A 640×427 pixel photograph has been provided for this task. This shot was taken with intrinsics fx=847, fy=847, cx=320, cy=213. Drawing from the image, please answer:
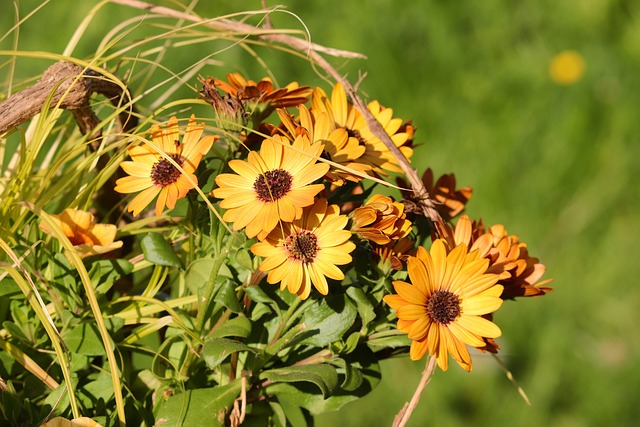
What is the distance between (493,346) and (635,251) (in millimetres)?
1468

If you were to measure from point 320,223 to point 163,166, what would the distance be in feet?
0.49

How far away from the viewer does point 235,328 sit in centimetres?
71

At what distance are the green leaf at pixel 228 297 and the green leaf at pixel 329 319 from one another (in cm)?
6

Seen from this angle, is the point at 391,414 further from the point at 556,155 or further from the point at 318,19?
the point at 318,19

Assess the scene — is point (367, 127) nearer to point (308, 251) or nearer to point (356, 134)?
point (356, 134)

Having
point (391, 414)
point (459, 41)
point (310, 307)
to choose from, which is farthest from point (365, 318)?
point (459, 41)

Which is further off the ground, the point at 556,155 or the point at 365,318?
the point at 556,155

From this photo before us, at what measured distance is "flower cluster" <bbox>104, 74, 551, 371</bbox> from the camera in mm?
674

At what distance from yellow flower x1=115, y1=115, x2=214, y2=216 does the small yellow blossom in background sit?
1.65m

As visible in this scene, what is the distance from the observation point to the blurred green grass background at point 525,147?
1.85 m

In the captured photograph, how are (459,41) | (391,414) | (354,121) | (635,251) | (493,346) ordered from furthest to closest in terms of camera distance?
1. (459,41)
2. (635,251)
3. (391,414)
4. (354,121)
5. (493,346)

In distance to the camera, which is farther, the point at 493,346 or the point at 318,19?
the point at 318,19

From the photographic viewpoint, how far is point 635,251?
2.04 meters

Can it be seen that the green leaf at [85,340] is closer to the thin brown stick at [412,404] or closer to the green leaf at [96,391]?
the green leaf at [96,391]
